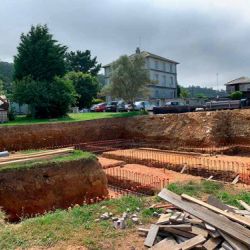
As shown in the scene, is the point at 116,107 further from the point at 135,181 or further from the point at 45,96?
the point at 135,181

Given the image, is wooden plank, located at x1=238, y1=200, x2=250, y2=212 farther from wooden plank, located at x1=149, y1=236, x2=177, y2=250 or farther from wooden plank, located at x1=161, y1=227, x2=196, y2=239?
wooden plank, located at x1=149, y1=236, x2=177, y2=250

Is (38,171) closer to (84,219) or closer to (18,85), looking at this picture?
(84,219)

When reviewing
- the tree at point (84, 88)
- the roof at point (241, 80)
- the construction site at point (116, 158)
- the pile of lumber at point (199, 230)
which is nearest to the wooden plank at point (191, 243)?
the pile of lumber at point (199, 230)

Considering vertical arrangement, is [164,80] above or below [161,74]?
below

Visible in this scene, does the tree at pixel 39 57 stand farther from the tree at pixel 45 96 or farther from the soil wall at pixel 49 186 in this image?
the soil wall at pixel 49 186

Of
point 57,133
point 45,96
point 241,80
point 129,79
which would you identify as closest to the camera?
point 57,133

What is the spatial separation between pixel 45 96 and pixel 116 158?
29.8ft

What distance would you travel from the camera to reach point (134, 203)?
340 inches

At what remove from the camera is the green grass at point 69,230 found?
6590 mm

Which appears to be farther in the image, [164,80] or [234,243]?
[164,80]

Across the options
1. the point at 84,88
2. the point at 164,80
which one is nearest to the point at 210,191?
the point at 84,88

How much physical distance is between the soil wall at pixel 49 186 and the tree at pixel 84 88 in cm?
2932

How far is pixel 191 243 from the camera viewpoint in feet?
19.0

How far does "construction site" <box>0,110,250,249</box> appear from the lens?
1273cm
